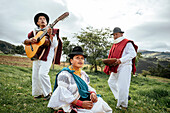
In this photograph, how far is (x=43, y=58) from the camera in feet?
11.8

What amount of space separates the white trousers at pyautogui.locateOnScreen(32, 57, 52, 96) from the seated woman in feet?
4.95

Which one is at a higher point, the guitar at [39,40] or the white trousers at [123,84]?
the guitar at [39,40]

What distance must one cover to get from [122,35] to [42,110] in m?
3.28

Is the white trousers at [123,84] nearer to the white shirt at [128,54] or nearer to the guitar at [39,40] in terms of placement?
the white shirt at [128,54]

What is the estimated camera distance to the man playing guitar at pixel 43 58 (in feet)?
11.8

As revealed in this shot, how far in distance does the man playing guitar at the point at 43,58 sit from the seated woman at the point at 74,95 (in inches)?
60.2

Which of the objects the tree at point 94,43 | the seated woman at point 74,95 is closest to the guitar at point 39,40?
the seated woman at point 74,95

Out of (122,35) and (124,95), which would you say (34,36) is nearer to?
(122,35)

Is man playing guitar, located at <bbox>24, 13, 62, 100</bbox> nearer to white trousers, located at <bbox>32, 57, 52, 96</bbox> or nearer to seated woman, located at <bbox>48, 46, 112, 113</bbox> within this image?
white trousers, located at <bbox>32, 57, 52, 96</bbox>

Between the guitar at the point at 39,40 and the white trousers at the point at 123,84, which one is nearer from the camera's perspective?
the white trousers at the point at 123,84

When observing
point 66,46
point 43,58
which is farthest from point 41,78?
point 66,46

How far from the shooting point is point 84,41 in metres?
16.0

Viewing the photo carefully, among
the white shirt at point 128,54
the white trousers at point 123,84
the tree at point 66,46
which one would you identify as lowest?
the white trousers at point 123,84

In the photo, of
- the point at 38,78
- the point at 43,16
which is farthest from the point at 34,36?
the point at 38,78
